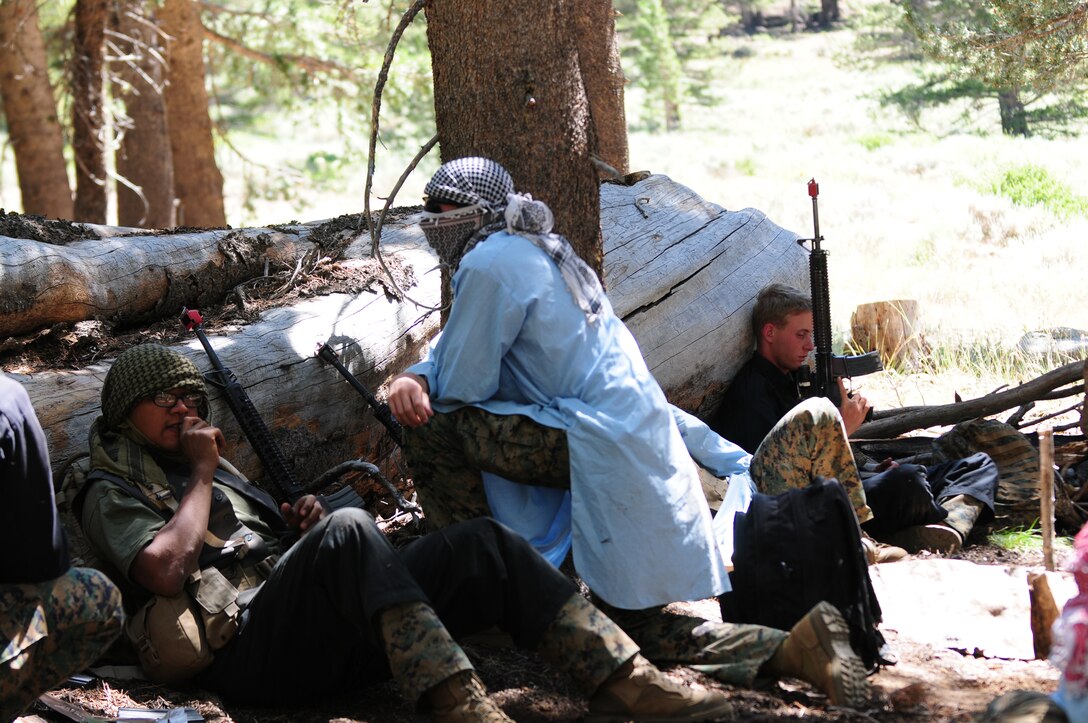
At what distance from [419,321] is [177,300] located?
1.11m

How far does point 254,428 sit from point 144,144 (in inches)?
319

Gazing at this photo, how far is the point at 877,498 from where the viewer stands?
496cm

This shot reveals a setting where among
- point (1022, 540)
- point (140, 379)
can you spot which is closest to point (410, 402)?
point (140, 379)

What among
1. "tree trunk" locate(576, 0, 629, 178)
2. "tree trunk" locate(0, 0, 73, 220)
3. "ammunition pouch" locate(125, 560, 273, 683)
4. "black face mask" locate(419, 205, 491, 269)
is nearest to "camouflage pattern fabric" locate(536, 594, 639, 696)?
"ammunition pouch" locate(125, 560, 273, 683)

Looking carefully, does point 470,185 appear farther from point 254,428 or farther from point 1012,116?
point 1012,116

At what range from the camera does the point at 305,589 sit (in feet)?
10.3

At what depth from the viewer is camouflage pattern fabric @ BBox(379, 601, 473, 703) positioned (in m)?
2.87

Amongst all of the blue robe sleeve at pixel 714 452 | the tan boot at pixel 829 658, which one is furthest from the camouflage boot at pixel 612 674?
the blue robe sleeve at pixel 714 452

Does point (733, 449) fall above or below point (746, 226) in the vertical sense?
below

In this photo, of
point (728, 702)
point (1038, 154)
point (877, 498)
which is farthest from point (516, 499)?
point (1038, 154)

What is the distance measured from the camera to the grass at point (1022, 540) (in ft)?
16.4

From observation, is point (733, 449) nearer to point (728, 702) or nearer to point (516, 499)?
point (516, 499)

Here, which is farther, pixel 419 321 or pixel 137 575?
pixel 419 321

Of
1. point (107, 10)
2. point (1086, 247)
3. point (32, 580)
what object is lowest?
point (1086, 247)
